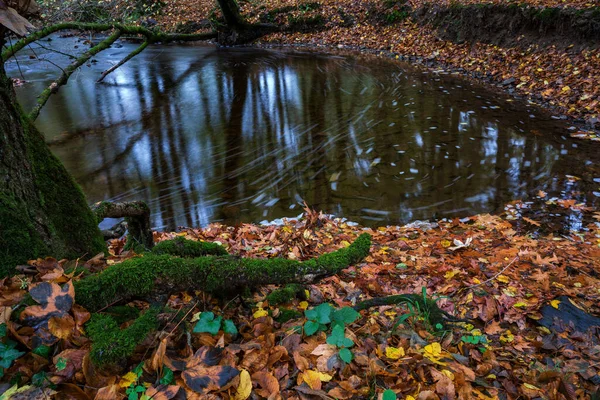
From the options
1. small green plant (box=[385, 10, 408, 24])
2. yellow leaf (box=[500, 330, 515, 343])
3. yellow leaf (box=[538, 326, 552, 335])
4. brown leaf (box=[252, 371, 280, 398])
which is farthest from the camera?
small green plant (box=[385, 10, 408, 24])

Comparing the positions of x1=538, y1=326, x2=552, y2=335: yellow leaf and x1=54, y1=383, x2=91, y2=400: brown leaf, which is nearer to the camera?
x1=54, y1=383, x2=91, y2=400: brown leaf

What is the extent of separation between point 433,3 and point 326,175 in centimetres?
1353

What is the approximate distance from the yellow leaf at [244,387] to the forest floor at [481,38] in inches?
383

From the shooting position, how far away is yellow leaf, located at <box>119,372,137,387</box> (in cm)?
180

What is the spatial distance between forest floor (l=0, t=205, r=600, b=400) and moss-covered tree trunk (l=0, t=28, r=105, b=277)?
22cm

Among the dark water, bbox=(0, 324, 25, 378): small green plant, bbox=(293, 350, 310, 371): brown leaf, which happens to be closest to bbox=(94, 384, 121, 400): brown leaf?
bbox=(0, 324, 25, 378): small green plant

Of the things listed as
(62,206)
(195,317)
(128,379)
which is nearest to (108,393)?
(128,379)

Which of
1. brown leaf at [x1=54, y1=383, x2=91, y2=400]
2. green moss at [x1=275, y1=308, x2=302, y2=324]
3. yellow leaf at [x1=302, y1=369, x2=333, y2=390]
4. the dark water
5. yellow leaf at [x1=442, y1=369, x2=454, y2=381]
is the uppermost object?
brown leaf at [x1=54, y1=383, x2=91, y2=400]

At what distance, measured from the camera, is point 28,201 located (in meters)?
2.46

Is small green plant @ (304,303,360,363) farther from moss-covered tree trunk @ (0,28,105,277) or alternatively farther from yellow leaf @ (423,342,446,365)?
moss-covered tree trunk @ (0,28,105,277)

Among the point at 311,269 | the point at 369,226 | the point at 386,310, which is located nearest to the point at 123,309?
the point at 311,269

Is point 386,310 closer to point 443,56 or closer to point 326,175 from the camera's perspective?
point 326,175

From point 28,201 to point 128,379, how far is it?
4.62 ft

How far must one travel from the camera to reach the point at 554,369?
244cm
